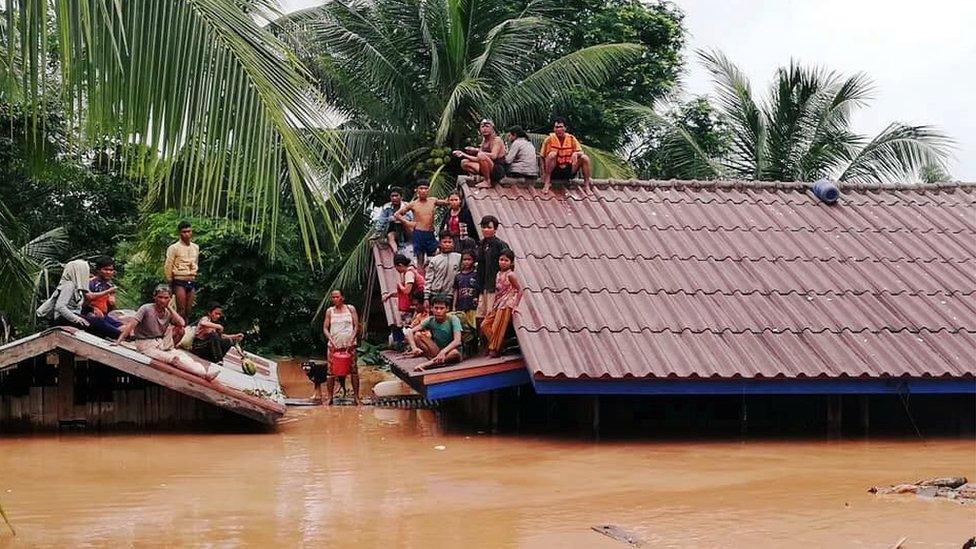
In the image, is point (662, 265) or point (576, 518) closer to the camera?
point (576, 518)

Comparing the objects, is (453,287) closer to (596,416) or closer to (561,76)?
(596,416)

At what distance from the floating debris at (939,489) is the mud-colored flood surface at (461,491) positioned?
0.48 feet

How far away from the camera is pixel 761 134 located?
2325 centimetres

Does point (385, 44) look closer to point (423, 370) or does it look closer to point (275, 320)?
point (275, 320)

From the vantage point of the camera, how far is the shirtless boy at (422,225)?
49.0 ft

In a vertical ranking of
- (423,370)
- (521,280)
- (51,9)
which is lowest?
(423,370)

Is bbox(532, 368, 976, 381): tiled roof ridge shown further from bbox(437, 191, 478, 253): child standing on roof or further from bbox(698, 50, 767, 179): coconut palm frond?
bbox(698, 50, 767, 179): coconut palm frond

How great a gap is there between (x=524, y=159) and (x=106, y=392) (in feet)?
18.5

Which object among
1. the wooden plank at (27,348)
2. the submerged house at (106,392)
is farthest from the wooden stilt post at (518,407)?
the wooden plank at (27,348)

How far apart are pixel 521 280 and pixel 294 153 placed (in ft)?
25.0

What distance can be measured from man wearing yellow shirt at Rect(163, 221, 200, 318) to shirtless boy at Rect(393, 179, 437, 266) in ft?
9.10

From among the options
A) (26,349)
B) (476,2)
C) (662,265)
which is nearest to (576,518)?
(662,265)

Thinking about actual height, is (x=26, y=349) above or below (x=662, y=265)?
below

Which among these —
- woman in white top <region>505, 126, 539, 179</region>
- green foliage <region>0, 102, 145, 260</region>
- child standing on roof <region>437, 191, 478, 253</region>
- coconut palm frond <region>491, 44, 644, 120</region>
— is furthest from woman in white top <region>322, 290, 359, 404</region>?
green foliage <region>0, 102, 145, 260</region>
